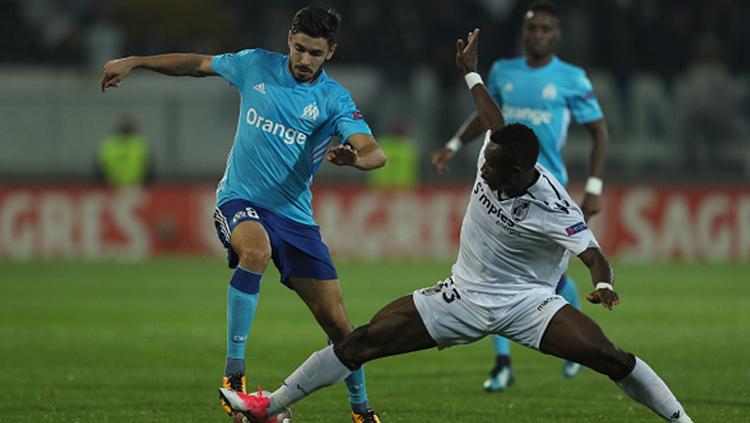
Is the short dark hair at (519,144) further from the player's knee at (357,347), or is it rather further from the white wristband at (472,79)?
the player's knee at (357,347)

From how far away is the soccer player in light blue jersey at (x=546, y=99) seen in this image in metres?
10.4

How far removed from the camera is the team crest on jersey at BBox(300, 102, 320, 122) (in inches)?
319

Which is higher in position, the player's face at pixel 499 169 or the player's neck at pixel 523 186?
the player's face at pixel 499 169

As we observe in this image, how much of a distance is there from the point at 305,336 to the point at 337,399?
420cm

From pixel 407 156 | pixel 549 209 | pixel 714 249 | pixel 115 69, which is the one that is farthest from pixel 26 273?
pixel 549 209

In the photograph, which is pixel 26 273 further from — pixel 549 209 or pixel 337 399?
pixel 549 209

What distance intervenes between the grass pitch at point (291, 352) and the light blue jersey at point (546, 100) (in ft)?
5.96

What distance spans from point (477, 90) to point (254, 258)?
63.3 inches

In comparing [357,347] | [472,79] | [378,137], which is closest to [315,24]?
[472,79]

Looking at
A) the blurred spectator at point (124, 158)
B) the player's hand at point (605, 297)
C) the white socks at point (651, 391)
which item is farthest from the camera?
the blurred spectator at point (124, 158)

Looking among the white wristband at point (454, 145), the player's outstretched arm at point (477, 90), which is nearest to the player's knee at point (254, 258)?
Answer: the player's outstretched arm at point (477, 90)

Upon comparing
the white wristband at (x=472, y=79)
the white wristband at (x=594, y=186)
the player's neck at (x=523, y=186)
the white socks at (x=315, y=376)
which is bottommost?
the white socks at (x=315, y=376)

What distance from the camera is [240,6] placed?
1058 inches

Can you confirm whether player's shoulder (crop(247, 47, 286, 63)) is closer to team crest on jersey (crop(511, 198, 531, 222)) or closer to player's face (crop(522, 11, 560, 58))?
team crest on jersey (crop(511, 198, 531, 222))
